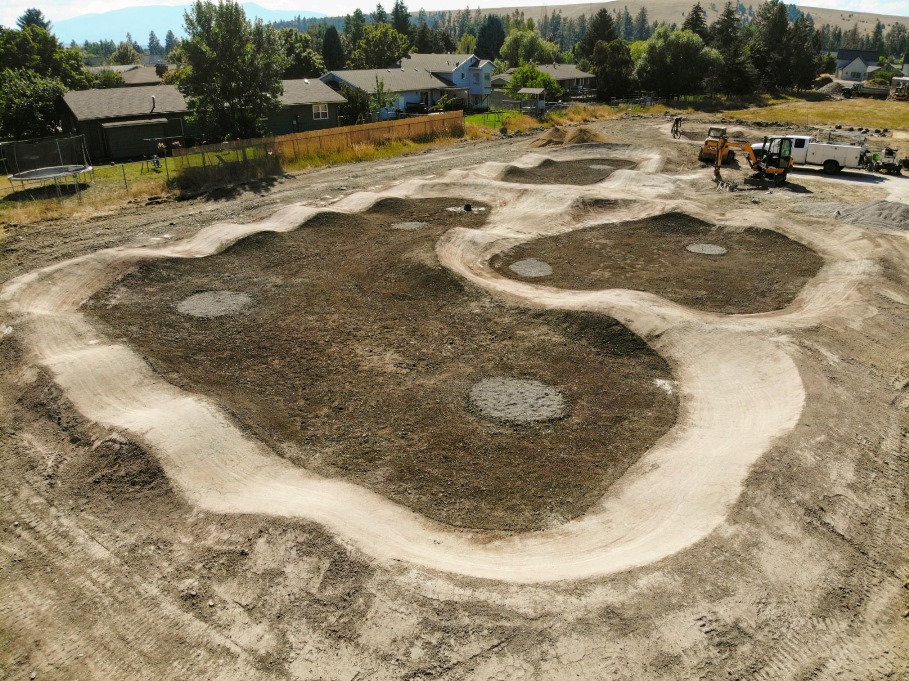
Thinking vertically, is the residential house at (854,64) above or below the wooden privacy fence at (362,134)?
above

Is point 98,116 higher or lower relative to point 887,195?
higher

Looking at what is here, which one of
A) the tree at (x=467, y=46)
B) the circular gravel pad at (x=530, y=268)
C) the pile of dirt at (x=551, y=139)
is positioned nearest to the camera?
the circular gravel pad at (x=530, y=268)

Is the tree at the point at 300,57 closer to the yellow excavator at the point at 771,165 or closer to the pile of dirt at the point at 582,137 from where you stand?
the pile of dirt at the point at 582,137

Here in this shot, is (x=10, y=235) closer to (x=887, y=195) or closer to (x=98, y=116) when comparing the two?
(x=98, y=116)

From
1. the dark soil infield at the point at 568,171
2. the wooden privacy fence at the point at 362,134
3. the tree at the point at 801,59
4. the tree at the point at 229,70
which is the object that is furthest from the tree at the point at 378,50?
the dark soil infield at the point at 568,171

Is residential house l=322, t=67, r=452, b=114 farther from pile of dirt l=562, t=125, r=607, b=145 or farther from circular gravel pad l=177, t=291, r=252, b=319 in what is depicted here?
circular gravel pad l=177, t=291, r=252, b=319

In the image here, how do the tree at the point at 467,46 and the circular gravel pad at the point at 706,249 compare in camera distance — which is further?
the tree at the point at 467,46

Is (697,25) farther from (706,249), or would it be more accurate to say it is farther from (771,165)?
(706,249)

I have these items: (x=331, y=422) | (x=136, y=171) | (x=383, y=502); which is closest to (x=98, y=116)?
(x=136, y=171)
